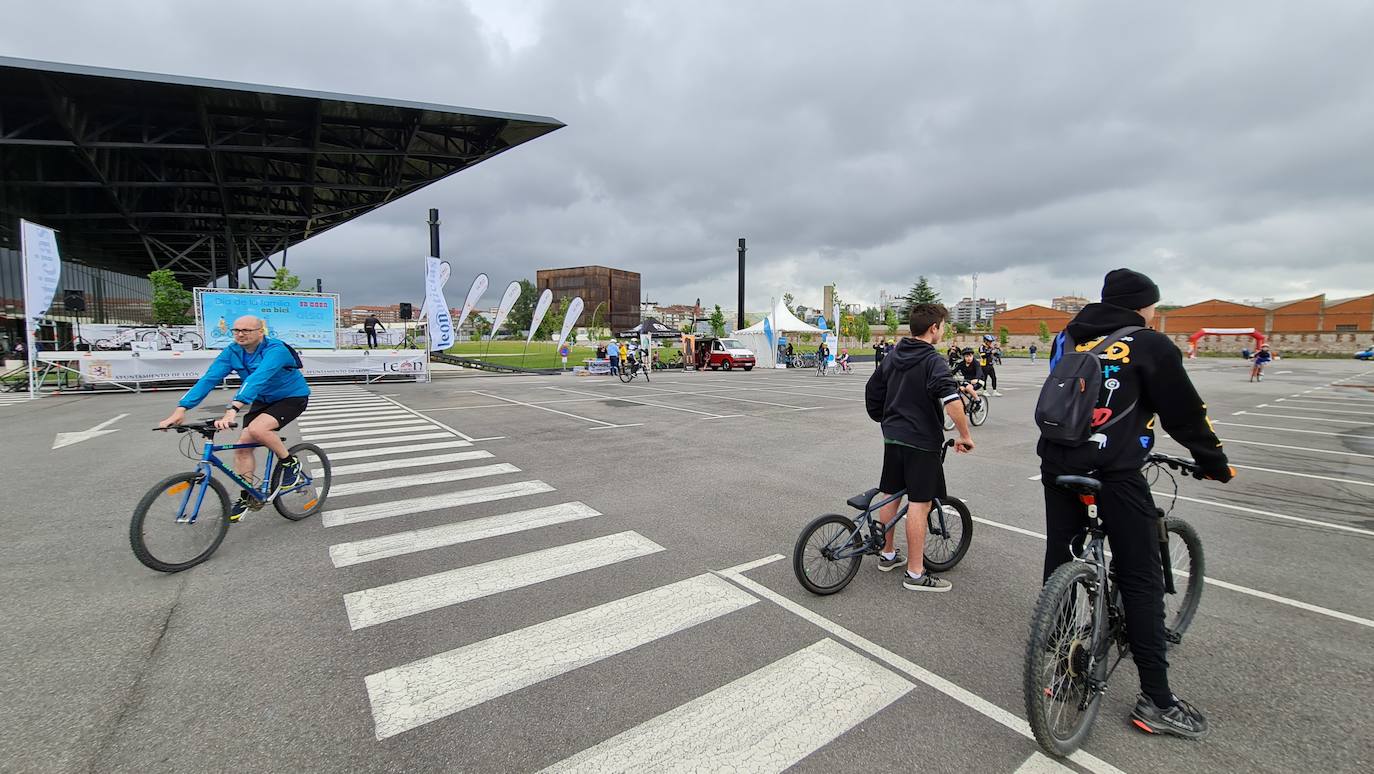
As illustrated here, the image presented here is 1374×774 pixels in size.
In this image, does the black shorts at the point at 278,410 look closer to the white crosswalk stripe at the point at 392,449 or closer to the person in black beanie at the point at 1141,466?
the white crosswalk stripe at the point at 392,449

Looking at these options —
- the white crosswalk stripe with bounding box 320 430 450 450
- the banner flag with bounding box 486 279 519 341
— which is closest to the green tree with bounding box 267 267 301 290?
the banner flag with bounding box 486 279 519 341

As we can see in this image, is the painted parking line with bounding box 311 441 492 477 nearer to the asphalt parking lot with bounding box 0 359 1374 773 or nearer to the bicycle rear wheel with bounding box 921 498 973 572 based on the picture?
the asphalt parking lot with bounding box 0 359 1374 773

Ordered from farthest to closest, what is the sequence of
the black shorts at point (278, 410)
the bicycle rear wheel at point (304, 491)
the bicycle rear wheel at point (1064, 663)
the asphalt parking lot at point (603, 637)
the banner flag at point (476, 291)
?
the banner flag at point (476, 291) < the bicycle rear wheel at point (304, 491) < the black shorts at point (278, 410) < the asphalt parking lot at point (603, 637) < the bicycle rear wheel at point (1064, 663)

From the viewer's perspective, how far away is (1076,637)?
2.52m

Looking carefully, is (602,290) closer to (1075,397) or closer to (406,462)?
(406,462)

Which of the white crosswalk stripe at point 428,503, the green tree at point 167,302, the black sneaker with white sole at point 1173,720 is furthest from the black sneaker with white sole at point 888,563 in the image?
the green tree at point 167,302

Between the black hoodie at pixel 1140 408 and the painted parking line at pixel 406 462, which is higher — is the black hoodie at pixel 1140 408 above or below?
above

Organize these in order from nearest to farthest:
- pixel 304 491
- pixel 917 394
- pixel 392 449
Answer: pixel 917 394 < pixel 304 491 < pixel 392 449

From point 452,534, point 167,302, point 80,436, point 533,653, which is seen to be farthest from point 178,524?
point 167,302

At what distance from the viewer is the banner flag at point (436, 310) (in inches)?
958

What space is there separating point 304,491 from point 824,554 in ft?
16.7

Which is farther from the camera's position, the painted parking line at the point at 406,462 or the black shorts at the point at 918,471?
the painted parking line at the point at 406,462

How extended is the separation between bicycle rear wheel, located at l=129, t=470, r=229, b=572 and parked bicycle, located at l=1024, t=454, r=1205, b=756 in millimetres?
5571

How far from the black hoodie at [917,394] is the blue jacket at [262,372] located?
4746 mm
